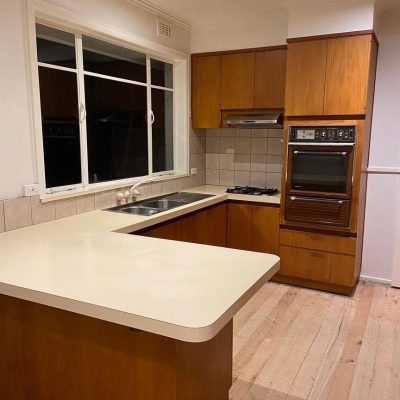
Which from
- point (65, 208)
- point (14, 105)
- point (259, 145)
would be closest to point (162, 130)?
point (259, 145)

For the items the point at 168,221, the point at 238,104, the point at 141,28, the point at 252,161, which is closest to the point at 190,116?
the point at 238,104

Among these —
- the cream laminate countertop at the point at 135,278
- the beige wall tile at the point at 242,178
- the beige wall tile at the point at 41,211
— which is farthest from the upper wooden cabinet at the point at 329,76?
the beige wall tile at the point at 41,211

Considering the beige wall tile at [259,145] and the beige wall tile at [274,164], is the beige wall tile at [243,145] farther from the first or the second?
the beige wall tile at [274,164]

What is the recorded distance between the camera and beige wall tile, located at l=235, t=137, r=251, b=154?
4.29 meters

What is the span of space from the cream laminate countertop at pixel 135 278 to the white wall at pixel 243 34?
257cm

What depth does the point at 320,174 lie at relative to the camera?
11.1 ft

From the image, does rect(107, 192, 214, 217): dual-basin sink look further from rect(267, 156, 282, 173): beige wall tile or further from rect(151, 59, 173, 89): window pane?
rect(151, 59, 173, 89): window pane

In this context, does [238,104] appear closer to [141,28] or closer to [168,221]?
[141,28]

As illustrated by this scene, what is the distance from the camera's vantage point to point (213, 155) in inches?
179

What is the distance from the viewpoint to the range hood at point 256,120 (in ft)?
12.1

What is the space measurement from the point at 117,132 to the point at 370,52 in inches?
91.4

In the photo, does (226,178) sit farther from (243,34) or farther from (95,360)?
(95,360)

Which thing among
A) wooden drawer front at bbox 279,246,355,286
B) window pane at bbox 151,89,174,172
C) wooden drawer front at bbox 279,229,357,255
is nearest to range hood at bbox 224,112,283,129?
window pane at bbox 151,89,174,172

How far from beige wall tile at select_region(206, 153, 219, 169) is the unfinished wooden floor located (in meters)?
1.65
